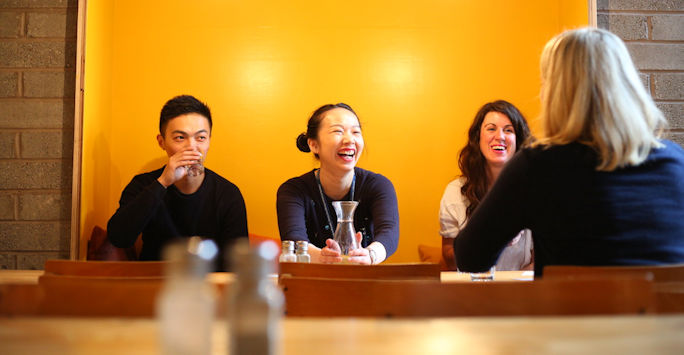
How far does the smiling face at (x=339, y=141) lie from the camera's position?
9.62 ft

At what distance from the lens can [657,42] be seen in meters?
3.47

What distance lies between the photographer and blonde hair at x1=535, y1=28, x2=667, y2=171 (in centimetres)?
153

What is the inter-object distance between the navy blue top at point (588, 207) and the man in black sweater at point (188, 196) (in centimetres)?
178

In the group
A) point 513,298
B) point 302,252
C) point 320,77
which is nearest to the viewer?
point 513,298

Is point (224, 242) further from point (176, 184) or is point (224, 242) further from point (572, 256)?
point (572, 256)

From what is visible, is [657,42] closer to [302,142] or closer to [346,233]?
[302,142]

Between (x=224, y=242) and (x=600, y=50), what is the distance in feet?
6.80

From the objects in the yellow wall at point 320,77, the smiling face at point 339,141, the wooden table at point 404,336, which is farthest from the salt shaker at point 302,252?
the yellow wall at point 320,77

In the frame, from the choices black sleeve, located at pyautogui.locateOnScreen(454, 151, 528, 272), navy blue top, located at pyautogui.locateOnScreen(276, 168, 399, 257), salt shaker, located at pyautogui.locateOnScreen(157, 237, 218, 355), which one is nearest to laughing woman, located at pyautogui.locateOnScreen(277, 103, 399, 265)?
navy blue top, located at pyautogui.locateOnScreen(276, 168, 399, 257)

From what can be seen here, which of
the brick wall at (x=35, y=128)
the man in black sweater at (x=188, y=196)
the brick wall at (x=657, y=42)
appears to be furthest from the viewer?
the brick wall at (x=657, y=42)

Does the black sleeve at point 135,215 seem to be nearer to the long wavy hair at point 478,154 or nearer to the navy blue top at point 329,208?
the navy blue top at point 329,208

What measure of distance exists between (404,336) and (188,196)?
2.46m

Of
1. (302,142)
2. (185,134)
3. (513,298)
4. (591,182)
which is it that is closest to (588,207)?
(591,182)

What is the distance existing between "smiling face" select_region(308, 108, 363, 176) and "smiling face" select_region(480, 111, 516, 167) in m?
0.68
